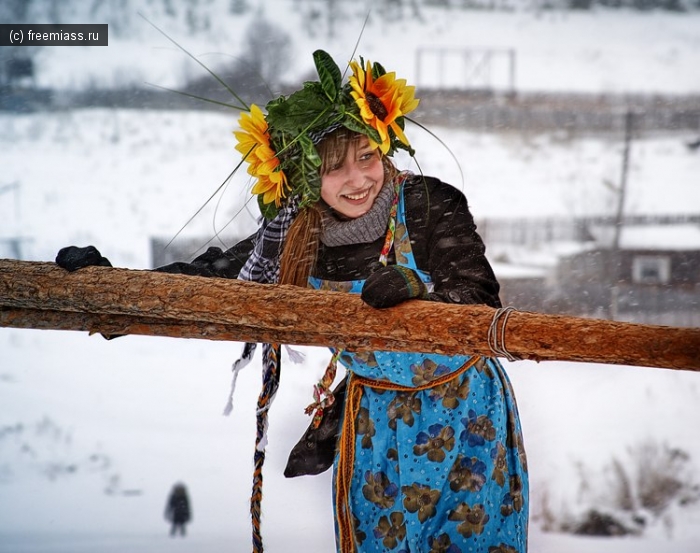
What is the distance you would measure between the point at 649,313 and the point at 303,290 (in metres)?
1.76

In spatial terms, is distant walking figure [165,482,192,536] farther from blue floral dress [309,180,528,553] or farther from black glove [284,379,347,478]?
blue floral dress [309,180,528,553]

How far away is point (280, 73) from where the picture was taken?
2.76 meters

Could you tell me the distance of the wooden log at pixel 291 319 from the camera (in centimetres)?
126

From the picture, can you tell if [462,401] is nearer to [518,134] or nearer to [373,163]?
[373,163]

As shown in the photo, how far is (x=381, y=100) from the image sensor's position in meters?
1.65

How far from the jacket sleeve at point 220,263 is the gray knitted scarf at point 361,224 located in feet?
0.66

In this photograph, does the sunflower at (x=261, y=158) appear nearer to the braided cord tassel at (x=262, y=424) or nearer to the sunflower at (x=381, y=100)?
the sunflower at (x=381, y=100)

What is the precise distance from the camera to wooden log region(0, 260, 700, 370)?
1.26 meters

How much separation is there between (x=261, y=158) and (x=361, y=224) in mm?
235

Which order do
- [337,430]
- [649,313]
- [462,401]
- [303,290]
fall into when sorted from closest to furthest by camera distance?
1. [303,290]
2. [462,401]
3. [337,430]
4. [649,313]

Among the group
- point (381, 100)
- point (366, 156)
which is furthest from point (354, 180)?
point (381, 100)

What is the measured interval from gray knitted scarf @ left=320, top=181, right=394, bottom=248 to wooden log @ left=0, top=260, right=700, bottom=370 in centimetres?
23

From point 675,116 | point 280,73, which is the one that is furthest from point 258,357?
point 675,116

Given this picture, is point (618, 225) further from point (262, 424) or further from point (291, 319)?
point (291, 319)
